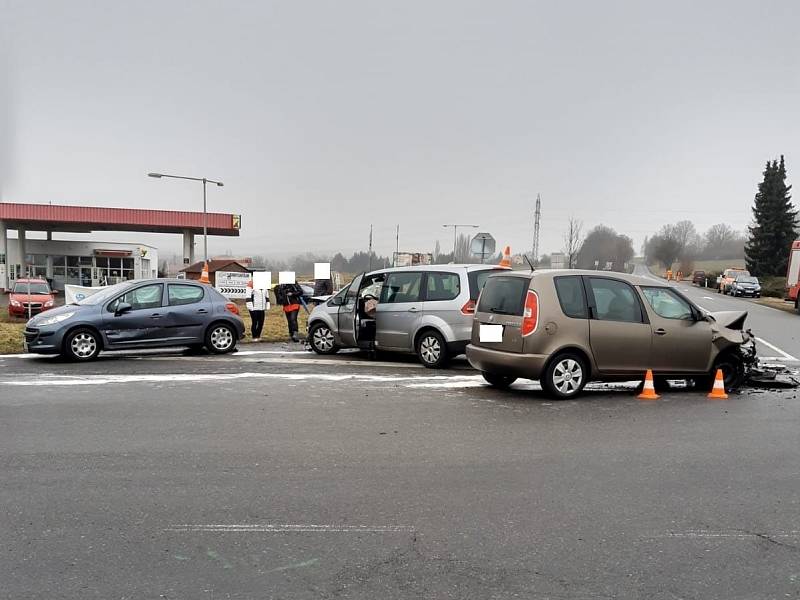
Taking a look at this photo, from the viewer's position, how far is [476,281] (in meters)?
11.3

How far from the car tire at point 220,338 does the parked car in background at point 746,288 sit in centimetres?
4354

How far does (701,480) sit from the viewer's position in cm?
520

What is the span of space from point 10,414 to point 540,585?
251 inches

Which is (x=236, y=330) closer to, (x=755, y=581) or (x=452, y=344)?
(x=452, y=344)

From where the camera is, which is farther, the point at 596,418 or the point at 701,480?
the point at 596,418

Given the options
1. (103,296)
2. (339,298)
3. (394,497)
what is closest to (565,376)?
(394,497)

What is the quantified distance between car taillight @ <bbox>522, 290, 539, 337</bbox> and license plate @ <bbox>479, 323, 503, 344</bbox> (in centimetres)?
40

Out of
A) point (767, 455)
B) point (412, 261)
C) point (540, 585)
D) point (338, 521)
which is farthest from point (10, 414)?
point (412, 261)

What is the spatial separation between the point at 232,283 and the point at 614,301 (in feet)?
75.1

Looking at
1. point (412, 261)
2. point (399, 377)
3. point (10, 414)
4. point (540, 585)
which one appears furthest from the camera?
point (412, 261)

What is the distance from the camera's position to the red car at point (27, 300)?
2344 centimetres

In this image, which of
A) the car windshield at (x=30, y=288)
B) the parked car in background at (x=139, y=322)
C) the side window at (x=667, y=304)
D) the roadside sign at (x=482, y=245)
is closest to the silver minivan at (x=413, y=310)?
the parked car in background at (x=139, y=322)

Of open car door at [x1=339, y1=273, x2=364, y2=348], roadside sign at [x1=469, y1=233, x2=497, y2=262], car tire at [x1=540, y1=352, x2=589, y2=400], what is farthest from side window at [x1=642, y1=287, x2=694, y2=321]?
roadside sign at [x1=469, y1=233, x2=497, y2=262]

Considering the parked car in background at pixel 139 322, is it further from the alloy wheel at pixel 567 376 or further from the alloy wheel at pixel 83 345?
the alloy wheel at pixel 567 376
